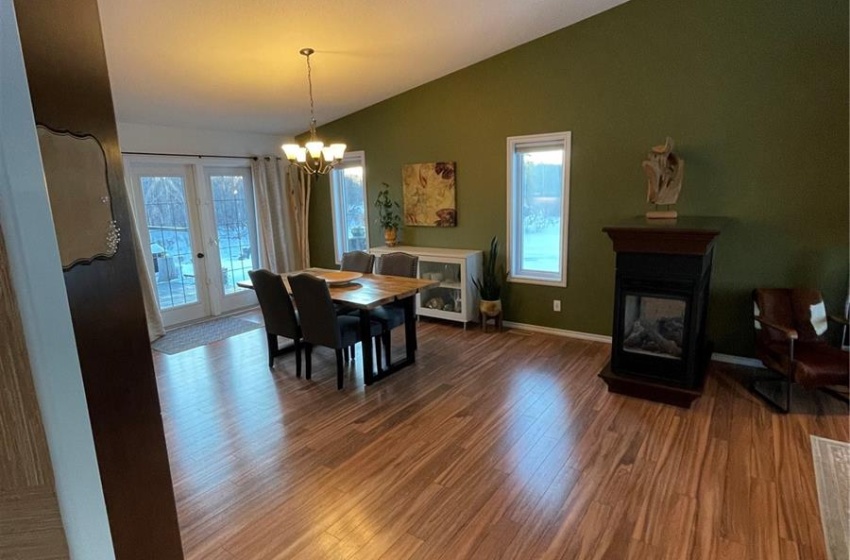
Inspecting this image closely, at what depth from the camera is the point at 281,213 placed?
6.14 m

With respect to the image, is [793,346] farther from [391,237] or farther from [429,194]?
[391,237]

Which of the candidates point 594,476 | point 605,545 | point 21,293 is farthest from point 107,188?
point 594,476

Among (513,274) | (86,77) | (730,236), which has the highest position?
(86,77)

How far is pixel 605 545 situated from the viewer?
1.90 m

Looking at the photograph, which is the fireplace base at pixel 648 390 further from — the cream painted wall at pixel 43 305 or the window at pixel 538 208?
the cream painted wall at pixel 43 305

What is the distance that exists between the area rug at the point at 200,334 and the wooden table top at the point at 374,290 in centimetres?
129

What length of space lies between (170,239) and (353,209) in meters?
2.25

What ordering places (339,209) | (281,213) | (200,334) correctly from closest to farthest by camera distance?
(200,334) → (281,213) → (339,209)

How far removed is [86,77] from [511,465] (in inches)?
95.3

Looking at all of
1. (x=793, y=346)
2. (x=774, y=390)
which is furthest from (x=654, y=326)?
(x=774, y=390)

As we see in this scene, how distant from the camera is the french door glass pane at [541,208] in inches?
174

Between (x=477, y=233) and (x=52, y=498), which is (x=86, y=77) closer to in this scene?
(x=52, y=498)

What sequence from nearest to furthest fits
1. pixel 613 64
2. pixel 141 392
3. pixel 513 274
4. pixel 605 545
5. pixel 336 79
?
pixel 141 392 → pixel 605 545 → pixel 613 64 → pixel 336 79 → pixel 513 274

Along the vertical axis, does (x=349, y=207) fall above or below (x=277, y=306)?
above
